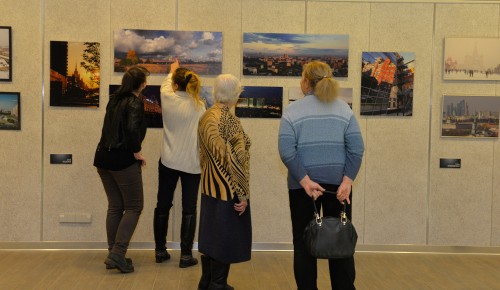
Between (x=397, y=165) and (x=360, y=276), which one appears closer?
(x=360, y=276)

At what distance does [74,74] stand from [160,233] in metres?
1.80

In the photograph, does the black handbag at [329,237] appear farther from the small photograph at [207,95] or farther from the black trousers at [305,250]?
the small photograph at [207,95]

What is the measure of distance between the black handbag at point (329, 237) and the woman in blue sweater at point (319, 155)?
0.14 m

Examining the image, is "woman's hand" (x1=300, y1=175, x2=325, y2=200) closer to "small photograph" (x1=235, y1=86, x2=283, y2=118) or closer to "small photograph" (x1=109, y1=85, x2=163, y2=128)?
"small photograph" (x1=235, y1=86, x2=283, y2=118)

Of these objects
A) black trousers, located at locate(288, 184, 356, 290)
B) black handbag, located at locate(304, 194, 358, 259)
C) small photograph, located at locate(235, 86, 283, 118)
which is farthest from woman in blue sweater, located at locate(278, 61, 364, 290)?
small photograph, located at locate(235, 86, 283, 118)

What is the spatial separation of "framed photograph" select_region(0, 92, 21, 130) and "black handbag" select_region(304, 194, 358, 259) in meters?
3.61

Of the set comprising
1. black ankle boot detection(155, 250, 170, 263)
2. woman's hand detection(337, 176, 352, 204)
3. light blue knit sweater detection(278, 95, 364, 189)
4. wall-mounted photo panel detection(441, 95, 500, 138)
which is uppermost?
wall-mounted photo panel detection(441, 95, 500, 138)

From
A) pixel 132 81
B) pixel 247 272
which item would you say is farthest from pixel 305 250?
pixel 132 81

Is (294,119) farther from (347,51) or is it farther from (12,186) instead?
(12,186)

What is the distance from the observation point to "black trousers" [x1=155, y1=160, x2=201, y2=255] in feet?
17.6

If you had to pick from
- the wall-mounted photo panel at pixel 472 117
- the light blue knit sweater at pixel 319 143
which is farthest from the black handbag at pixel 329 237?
the wall-mounted photo panel at pixel 472 117

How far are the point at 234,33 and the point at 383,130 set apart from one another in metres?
1.78

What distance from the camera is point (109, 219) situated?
5273mm

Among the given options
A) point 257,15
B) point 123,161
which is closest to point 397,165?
point 257,15
